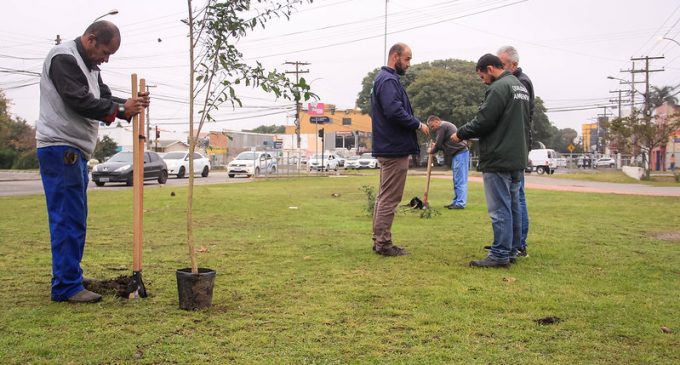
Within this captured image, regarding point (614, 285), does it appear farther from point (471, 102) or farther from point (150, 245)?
point (471, 102)

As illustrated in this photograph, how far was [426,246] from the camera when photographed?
6.21m

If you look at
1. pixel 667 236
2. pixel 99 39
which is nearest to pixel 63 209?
pixel 99 39

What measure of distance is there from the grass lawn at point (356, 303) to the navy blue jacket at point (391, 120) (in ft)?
3.46

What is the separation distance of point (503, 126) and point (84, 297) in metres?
3.58

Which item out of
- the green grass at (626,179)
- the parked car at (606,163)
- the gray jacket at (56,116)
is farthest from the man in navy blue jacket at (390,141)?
the parked car at (606,163)

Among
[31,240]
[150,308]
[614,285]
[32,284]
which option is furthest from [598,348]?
[31,240]

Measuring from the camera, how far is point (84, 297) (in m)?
3.75

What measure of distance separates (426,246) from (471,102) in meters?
51.5

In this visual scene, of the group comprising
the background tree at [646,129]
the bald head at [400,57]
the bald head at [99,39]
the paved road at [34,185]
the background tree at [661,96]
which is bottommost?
the paved road at [34,185]

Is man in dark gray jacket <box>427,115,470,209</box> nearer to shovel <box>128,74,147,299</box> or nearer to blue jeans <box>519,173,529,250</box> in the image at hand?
blue jeans <box>519,173,529,250</box>

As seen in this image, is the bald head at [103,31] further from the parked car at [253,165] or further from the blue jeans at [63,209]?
the parked car at [253,165]

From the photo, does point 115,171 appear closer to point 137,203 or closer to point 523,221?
point 523,221

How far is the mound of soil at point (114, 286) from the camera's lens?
3898mm

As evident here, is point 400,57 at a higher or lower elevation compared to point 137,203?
higher
